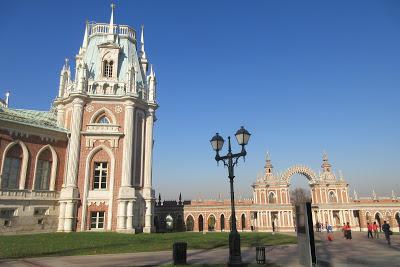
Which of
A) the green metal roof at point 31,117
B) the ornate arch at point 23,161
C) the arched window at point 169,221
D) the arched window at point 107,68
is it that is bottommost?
the arched window at point 169,221

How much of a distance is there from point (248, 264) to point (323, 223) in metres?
47.3

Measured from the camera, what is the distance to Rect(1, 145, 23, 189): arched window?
1044 inches

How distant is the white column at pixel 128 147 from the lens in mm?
30406

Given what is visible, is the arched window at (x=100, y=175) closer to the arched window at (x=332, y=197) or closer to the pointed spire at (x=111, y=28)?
the pointed spire at (x=111, y=28)

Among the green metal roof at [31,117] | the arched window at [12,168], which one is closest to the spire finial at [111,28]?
the green metal roof at [31,117]

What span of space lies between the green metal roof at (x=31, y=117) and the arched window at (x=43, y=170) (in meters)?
2.39

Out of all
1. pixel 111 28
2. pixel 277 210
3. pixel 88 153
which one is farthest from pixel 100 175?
pixel 277 210

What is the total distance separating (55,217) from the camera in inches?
1159

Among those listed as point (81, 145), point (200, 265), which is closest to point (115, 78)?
point (81, 145)

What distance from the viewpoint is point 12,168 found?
88.6 feet

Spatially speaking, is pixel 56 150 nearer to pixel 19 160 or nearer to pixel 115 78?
pixel 19 160

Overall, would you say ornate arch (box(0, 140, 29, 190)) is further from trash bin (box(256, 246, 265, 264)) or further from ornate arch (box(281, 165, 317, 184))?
ornate arch (box(281, 165, 317, 184))

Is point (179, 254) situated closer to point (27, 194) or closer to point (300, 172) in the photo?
point (27, 194)

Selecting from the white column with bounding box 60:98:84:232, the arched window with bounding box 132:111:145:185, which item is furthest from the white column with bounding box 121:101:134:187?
the white column with bounding box 60:98:84:232
